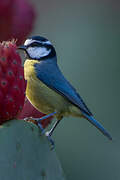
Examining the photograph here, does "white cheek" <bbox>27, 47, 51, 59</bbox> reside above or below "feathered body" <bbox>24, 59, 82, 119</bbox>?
above

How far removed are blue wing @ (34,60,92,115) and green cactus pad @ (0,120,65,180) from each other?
71 cm

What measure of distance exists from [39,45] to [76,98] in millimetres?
327

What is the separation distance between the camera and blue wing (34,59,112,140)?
223 cm

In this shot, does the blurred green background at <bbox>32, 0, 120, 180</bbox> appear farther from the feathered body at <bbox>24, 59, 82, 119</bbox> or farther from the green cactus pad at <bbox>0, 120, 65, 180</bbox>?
the green cactus pad at <bbox>0, 120, 65, 180</bbox>

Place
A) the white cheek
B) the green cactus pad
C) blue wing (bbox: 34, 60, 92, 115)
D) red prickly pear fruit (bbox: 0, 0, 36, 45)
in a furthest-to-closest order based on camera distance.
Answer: red prickly pear fruit (bbox: 0, 0, 36, 45), the white cheek, blue wing (bbox: 34, 60, 92, 115), the green cactus pad

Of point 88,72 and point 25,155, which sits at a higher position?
point 25,155

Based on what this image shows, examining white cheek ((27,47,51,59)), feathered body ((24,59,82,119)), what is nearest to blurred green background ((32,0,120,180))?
white cheek ((27,47,51,59))

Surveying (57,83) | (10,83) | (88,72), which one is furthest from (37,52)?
(88,72)

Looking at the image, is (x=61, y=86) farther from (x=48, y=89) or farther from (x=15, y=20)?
(x=15, y=20)

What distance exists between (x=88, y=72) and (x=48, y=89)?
210cm

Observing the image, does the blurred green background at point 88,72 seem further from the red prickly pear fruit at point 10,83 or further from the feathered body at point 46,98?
the red prickly pear fruit at point 10,83

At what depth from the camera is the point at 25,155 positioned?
1.40m

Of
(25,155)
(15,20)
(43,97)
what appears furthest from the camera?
(15,20)

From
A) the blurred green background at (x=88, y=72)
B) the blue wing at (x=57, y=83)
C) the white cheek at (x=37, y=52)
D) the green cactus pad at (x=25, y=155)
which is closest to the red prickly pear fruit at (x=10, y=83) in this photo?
the green cactus pad at (x=25, y=155)
